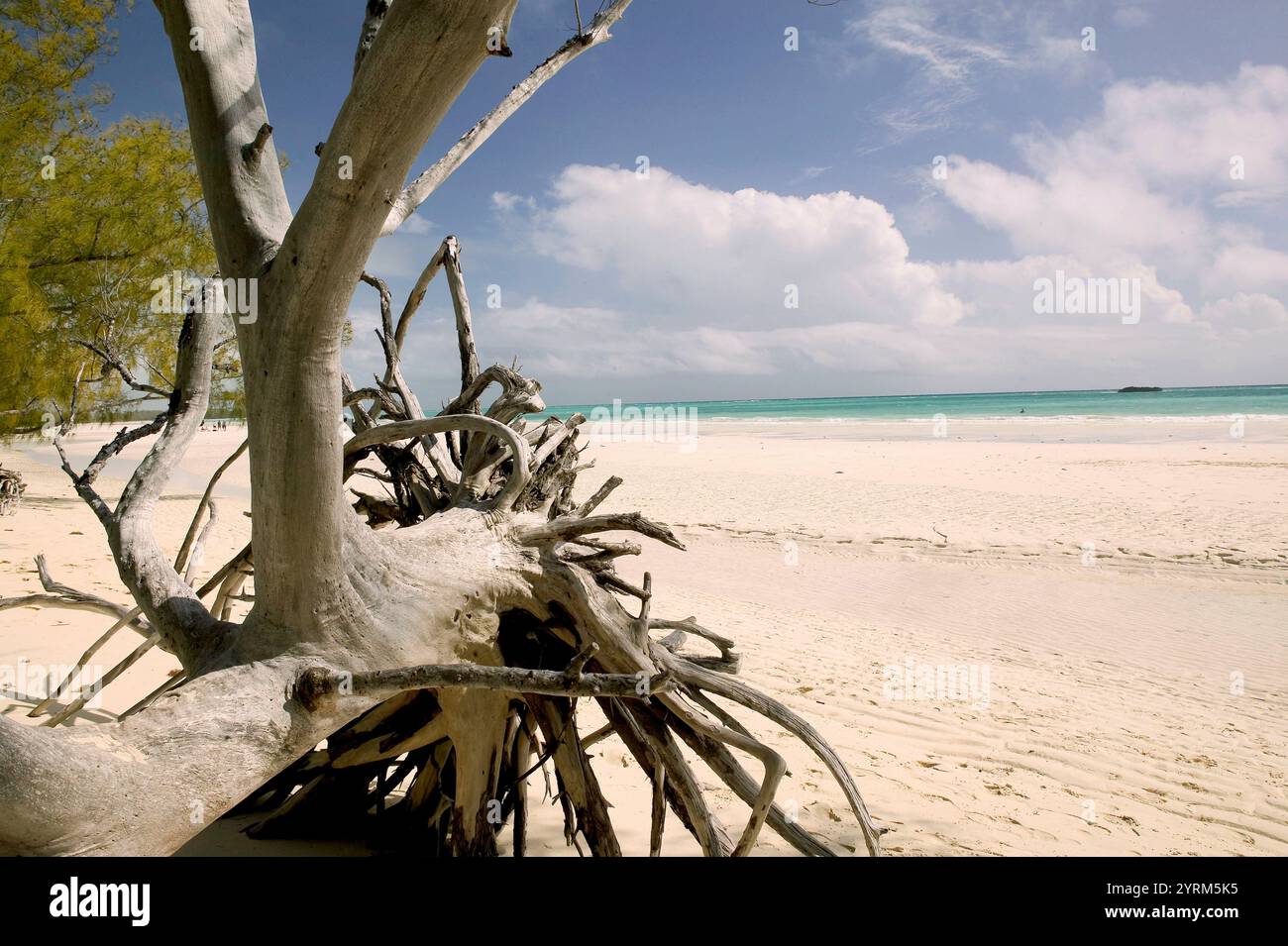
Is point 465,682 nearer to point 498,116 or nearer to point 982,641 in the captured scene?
point 498,116

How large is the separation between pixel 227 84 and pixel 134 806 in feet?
4.83

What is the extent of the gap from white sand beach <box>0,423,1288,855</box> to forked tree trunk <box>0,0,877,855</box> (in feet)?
2.88

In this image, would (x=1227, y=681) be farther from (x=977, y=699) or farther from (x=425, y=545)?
(x=425, y=545)

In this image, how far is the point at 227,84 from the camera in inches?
61.8

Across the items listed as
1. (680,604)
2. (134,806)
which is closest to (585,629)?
(134,806)

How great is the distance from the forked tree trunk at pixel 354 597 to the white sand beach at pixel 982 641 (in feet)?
2.88

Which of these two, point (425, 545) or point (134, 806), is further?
point (425, 545)

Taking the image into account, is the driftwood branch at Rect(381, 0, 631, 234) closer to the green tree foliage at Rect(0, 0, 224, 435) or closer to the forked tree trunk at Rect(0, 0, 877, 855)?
the forked tree trunk at Rect(0, 0, 877, 855)

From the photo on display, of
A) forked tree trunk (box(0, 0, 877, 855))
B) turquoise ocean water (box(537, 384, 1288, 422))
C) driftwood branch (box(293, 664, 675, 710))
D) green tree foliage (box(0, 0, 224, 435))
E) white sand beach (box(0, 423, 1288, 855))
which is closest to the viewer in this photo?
forked tree trunk (box(0, 0, 877, 855))

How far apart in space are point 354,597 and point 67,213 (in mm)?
9011

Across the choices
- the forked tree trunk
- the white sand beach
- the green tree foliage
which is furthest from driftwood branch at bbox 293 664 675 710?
the green tree foliage

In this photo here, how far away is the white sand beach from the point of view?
12.3 feet

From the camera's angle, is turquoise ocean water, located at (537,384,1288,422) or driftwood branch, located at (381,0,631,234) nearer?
driftwood branch, located at (381,0,631,234)

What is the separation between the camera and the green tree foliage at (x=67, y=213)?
7473 mm
